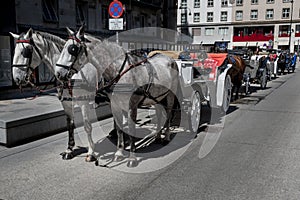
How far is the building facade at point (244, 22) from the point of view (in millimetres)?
55906

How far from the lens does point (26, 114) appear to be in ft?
22.6

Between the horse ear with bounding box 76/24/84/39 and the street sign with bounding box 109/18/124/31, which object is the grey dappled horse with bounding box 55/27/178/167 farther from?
the street sign with bounding box 109/18/124/31

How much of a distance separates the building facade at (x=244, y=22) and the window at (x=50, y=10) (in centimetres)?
4581

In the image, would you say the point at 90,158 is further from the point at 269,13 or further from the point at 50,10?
the point at 269,13

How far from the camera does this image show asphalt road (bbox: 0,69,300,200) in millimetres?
4172

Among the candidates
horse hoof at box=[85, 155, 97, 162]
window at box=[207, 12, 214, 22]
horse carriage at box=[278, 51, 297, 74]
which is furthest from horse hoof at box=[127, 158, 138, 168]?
window at box=[207, 12, 214, 22]

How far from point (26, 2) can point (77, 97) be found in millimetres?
10167

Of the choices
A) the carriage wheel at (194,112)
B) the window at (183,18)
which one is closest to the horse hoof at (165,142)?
the carriage wheel at (194,112)

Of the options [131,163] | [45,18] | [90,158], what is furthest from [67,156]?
[45,18]

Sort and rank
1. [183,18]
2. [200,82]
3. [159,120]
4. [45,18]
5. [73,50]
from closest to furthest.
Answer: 1. [73,50]
2. [159,120]
3. [200,82]
4. [45,18]
5. [183,18]

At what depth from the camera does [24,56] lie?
482 centimetres

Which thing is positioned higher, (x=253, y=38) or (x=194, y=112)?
(x=253, y=38)

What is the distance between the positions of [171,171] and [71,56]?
239 centimetres

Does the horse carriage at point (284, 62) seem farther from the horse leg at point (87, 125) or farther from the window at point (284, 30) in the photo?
the window at point (284, 30)
